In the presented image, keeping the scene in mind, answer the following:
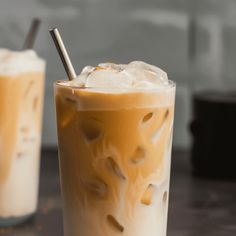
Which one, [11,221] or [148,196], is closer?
[148,196]

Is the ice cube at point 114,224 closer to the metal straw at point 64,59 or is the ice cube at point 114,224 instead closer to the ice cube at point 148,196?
the ice cube at point 148,196

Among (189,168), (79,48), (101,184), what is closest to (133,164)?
(101,184)

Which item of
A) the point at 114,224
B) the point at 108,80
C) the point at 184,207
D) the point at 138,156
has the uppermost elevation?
the point at 108,80

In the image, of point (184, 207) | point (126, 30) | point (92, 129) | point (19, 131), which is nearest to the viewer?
point (92, 129)

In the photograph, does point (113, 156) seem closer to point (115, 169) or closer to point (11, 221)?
point (115, 169)

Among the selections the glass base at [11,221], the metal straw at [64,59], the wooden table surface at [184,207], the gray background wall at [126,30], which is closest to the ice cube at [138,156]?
the metal straw at [64,59]

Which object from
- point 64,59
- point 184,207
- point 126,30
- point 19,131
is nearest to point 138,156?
point 64,59
